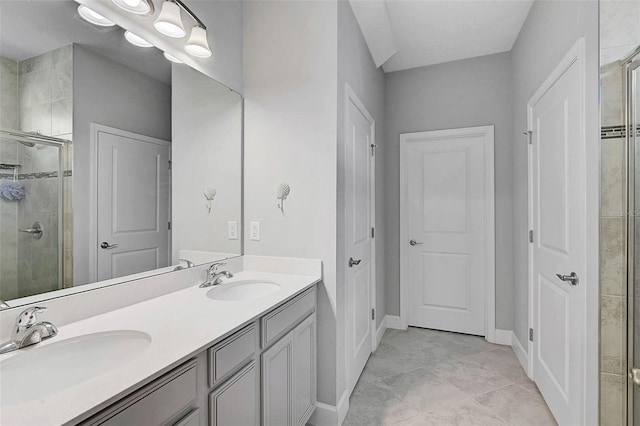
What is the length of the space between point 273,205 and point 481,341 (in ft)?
8.06

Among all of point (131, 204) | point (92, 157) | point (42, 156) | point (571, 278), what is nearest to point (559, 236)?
point (571, 278)

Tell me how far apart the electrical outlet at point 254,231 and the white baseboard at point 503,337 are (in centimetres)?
249

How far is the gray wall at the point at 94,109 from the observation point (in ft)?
3.88

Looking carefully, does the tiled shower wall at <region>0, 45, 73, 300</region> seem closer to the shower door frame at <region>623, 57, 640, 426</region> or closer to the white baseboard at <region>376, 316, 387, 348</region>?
the shower door frame at <region>623, 57, 640, 426</region>

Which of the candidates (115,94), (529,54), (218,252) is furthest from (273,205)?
(529,54)

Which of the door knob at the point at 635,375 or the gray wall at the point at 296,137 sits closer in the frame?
the door knob at the point at 635,375

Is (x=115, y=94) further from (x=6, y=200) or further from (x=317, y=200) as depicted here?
(x=317, y=200)

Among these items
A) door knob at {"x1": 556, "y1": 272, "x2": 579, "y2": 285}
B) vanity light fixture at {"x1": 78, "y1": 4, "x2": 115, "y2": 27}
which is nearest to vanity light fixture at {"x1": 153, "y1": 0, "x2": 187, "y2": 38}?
vanity light fixture at {"x1": 78, "y1": 4, "x2": 115, "y2": 27}

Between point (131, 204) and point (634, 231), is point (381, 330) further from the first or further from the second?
point (131, 204)

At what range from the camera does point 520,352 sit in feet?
8.45

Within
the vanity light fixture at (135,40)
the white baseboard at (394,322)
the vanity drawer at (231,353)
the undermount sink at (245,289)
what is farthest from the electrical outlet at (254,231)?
the white baseboard at (394,322)

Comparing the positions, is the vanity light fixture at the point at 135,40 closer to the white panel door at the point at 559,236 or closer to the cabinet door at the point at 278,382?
the cabinet door at the point at 278,382

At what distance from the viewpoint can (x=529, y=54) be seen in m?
2.36

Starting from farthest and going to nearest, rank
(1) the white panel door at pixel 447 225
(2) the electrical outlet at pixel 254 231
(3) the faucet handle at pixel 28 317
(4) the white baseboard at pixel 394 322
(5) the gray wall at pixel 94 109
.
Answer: (4) the white baseboard at pixel 394 322
(1) the white panel door at pixel 447 225
(2) the electrical outlet at pixel 254 231
(5) the gray wall at pixel 94 109
(3) the faucet handle at pixel 28 317
